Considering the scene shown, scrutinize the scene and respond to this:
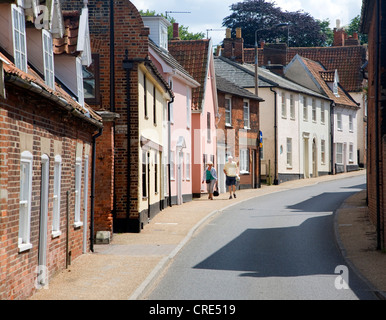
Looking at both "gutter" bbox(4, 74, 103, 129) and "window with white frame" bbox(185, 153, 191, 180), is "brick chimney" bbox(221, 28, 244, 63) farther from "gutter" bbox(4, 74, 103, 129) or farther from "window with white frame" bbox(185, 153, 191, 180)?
"gutter" bbox(4, 74, 103, 129)

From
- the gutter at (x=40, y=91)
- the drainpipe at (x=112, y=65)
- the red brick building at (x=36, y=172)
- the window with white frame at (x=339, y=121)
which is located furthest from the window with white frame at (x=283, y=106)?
the gutter at (x=40, y=91)

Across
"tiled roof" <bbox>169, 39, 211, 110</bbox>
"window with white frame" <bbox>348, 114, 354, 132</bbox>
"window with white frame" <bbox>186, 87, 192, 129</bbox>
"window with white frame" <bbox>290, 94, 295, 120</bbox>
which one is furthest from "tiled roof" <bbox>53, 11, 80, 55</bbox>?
"window with white frame" <bbox>348, 114, 354, 132</bbox>

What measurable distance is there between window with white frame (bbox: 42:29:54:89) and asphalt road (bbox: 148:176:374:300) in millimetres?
4425

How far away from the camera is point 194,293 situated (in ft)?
39.4

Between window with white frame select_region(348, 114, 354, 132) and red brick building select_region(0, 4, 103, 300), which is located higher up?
window with white frame select_region(348, 114, 354, 132)

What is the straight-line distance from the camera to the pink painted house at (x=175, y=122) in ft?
102

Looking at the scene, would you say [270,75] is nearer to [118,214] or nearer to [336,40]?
[336,40]

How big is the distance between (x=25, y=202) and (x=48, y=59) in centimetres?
372

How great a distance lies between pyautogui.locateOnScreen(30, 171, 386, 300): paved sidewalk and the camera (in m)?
12.1

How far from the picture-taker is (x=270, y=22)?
→ 244 feet

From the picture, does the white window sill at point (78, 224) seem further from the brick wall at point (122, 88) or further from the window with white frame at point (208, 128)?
the window with white frame at point (208, 128)

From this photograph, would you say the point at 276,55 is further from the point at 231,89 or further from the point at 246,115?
the point at 231,89

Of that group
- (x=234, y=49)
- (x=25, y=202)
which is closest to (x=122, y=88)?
(x=25, y=202)

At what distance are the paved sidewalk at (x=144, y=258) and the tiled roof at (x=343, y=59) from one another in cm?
3805
